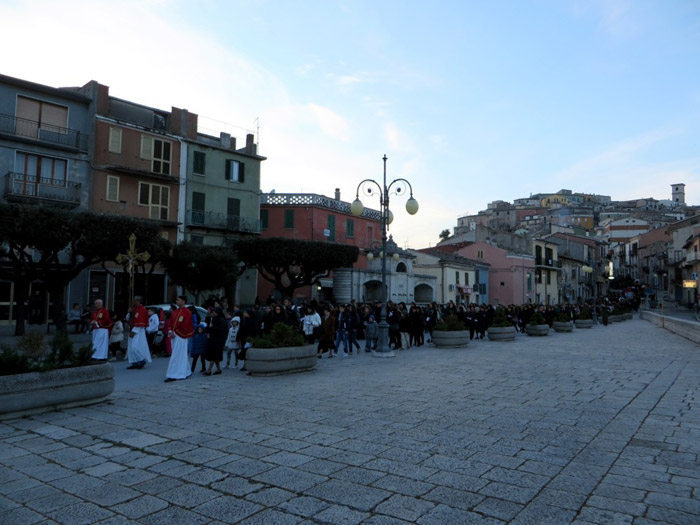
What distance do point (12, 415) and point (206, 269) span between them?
65.4 feet

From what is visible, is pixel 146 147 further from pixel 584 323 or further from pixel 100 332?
pixel 584 323

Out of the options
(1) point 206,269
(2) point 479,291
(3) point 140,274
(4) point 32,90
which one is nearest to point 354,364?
(1) point 206,269

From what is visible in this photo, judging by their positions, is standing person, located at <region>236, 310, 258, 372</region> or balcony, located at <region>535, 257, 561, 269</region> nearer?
standing person, located at <region>236, 310, 258, 372</region>

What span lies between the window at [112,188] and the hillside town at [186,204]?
57mm

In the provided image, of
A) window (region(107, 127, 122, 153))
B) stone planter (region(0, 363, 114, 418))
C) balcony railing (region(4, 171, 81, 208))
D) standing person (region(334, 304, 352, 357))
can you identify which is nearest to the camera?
stone planter (region(0, 363, 114, 418))

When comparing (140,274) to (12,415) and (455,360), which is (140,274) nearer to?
(455,360)

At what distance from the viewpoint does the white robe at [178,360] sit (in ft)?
35.0

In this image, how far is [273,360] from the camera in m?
10.9

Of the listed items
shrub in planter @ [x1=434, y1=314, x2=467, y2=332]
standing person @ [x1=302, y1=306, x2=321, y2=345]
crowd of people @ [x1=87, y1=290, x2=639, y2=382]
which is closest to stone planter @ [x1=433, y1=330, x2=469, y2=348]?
shrub in planter @ [x1=434, y1=314, x2=467, y2=332]

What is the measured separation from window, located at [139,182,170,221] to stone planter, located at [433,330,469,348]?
20.2m

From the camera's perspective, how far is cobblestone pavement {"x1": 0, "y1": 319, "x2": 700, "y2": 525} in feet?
13.4

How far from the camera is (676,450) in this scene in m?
5.64

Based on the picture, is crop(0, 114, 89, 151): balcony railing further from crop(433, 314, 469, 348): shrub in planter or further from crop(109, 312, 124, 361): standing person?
crop(433, 314, 469, 348): shrub in planter

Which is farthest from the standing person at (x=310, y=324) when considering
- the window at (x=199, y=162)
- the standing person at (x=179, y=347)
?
the window at (x=199, y=162)
